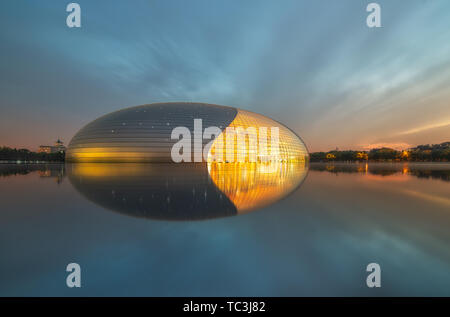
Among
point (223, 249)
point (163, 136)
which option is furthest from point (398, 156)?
point (223, 249)

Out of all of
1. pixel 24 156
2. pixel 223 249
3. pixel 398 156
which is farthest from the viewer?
pixel 398 156

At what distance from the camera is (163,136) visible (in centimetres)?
2769

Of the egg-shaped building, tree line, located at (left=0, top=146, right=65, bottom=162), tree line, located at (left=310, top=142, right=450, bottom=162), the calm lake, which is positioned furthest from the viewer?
tree line, located at (left=310, top=142, right=450, bottom=162)

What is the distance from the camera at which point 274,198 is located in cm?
599

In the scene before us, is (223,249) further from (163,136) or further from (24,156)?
(24,156)

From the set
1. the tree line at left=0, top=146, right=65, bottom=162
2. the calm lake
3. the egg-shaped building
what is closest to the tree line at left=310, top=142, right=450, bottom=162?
the egg-shaped building

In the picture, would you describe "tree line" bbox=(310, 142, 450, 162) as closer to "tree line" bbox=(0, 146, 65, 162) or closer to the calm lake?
the calm lake

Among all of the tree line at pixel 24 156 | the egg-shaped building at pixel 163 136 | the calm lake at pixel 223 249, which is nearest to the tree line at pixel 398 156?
the egg-shaped building at pixel 163 136

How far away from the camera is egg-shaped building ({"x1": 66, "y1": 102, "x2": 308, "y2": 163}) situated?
27.4 m

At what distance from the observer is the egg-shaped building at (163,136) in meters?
27.4

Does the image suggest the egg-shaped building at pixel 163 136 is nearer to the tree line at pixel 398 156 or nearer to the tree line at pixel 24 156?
the tree line at pixel 24 156

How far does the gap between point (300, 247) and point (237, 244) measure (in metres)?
0.93
